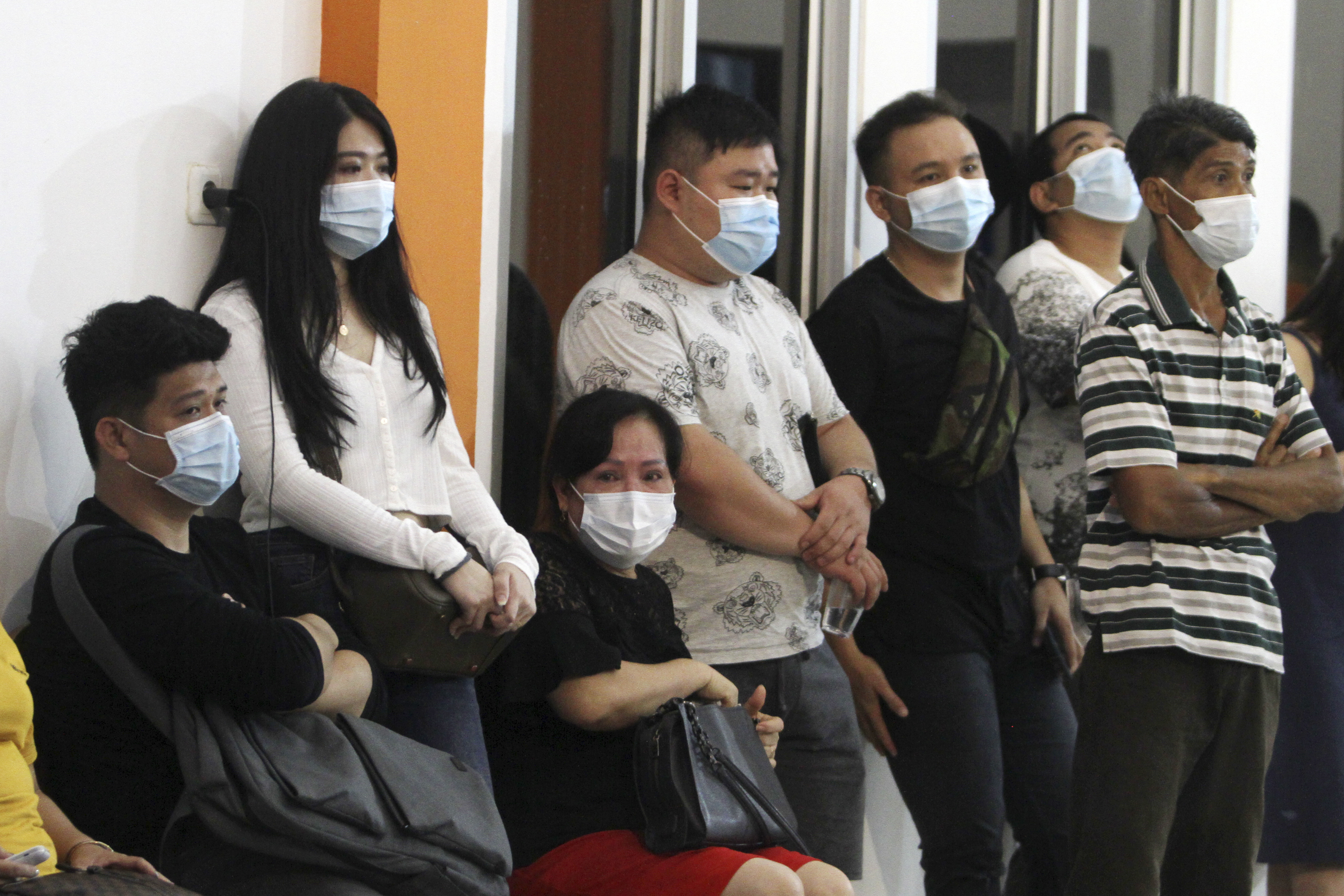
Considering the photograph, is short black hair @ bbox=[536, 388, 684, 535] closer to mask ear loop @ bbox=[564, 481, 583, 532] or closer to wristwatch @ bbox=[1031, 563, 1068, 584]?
mask ear loop @ bbox=[564, 481, 583, 532]

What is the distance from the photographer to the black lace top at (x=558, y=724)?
2385 mm

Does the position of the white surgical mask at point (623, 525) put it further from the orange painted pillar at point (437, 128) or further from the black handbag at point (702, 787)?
the orange painted pillar at point (437, 128)

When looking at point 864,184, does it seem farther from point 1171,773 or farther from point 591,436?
point 1171,773

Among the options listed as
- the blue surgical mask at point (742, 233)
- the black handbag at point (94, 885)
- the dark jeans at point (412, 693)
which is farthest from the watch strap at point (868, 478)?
the black handbag at point (94, 885)

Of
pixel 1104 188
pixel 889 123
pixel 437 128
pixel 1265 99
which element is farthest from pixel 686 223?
pixel 1265 99

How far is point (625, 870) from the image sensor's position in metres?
2.29

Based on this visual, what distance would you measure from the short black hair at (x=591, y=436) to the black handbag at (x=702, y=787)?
46 centimetres

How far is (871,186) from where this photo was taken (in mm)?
3449

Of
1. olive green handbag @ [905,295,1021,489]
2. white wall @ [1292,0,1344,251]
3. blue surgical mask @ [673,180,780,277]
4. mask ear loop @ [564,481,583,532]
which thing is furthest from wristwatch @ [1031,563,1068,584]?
white wall @ [1292,0,1344,251]

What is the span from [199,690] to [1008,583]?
1.82 meters

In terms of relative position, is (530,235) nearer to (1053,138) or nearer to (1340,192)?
(1053,138)

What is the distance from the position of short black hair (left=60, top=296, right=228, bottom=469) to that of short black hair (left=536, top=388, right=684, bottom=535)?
2.43 feet

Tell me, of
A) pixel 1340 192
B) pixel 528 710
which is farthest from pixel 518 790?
pixel 1340 192

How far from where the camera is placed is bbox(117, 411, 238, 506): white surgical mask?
2.02 metres
